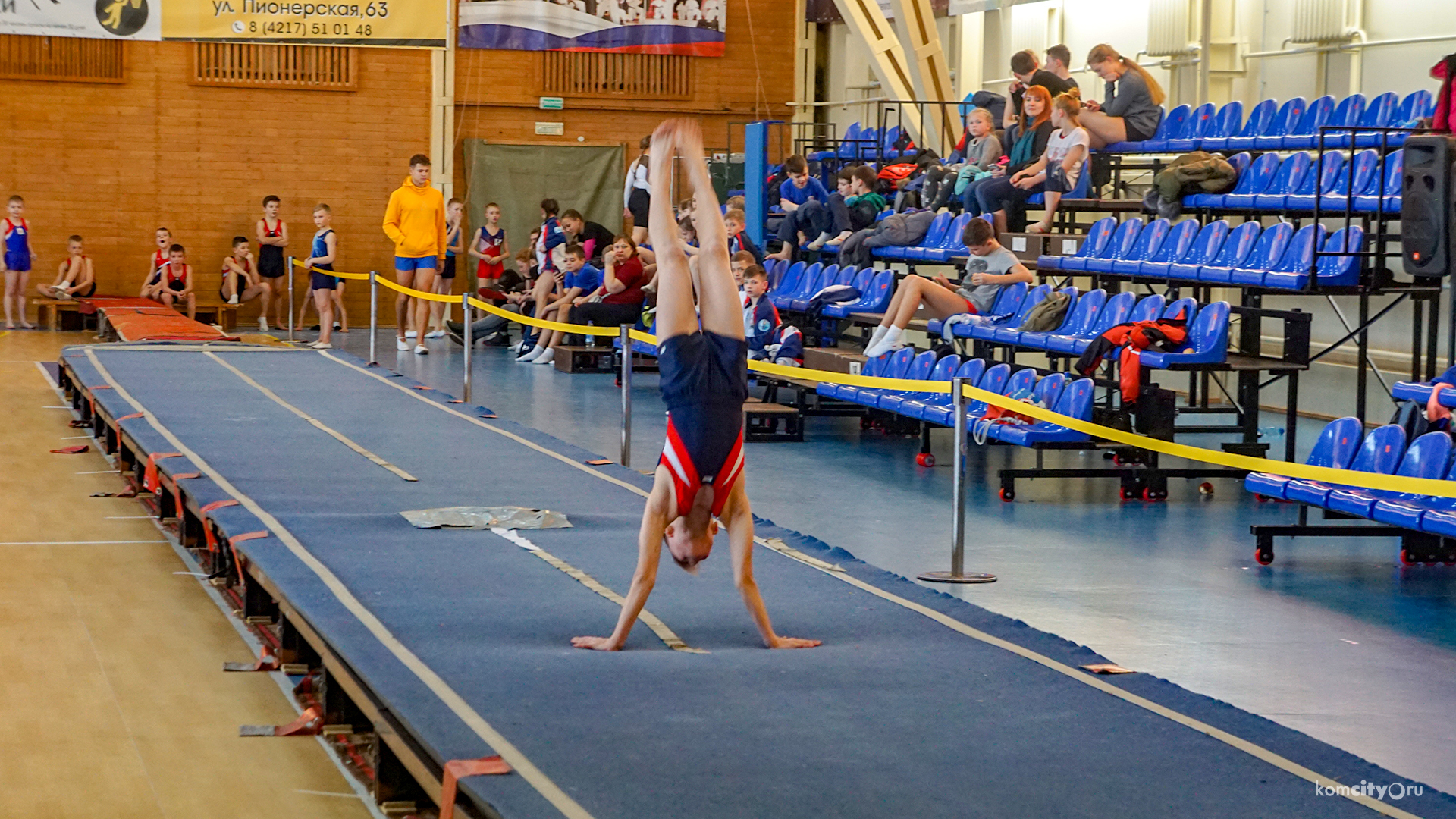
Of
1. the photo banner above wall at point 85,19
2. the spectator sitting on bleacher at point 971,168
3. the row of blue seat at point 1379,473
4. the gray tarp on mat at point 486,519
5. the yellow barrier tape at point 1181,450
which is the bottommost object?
the gray tarp on mat at point 486,519

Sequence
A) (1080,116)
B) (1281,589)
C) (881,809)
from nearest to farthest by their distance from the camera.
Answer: (881,809)
(1281,589)
(1080,116)

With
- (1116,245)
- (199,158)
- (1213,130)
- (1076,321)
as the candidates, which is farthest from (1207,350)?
(199,158)

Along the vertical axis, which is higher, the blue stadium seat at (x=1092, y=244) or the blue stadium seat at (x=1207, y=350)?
the blue stadium seat at (x=1092, y=244)

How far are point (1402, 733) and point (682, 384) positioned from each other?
2.51m

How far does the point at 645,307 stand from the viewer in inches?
619

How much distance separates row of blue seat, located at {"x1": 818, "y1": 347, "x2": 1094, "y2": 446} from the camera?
9258 mm

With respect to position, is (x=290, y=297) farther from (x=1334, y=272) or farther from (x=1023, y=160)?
(x=1334, y=272)

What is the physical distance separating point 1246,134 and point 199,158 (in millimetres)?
13855

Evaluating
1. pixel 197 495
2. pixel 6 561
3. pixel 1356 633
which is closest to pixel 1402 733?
pixel 1356 633

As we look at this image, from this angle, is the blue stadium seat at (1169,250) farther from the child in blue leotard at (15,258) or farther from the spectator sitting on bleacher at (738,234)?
the child in blue leotard at (15,258)

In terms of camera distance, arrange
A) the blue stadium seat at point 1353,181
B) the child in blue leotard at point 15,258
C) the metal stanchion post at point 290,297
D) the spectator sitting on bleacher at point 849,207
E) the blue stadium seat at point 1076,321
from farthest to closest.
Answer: the child in blue leotard at point 15,258 → the metal stanchion post at point 290,297 → the spectator sitting on bleacher at point 849,207 → the blue stadium seat at point 1076,321 → the blue stadium seat at point 1353,181

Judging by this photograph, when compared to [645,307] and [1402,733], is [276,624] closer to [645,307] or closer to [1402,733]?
[1402,733]

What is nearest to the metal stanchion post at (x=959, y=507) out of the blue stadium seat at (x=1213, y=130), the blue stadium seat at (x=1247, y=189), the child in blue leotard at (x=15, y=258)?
the blue stadium seat at (x=1247, y=189)

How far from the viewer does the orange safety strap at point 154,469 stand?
8.32 metres
